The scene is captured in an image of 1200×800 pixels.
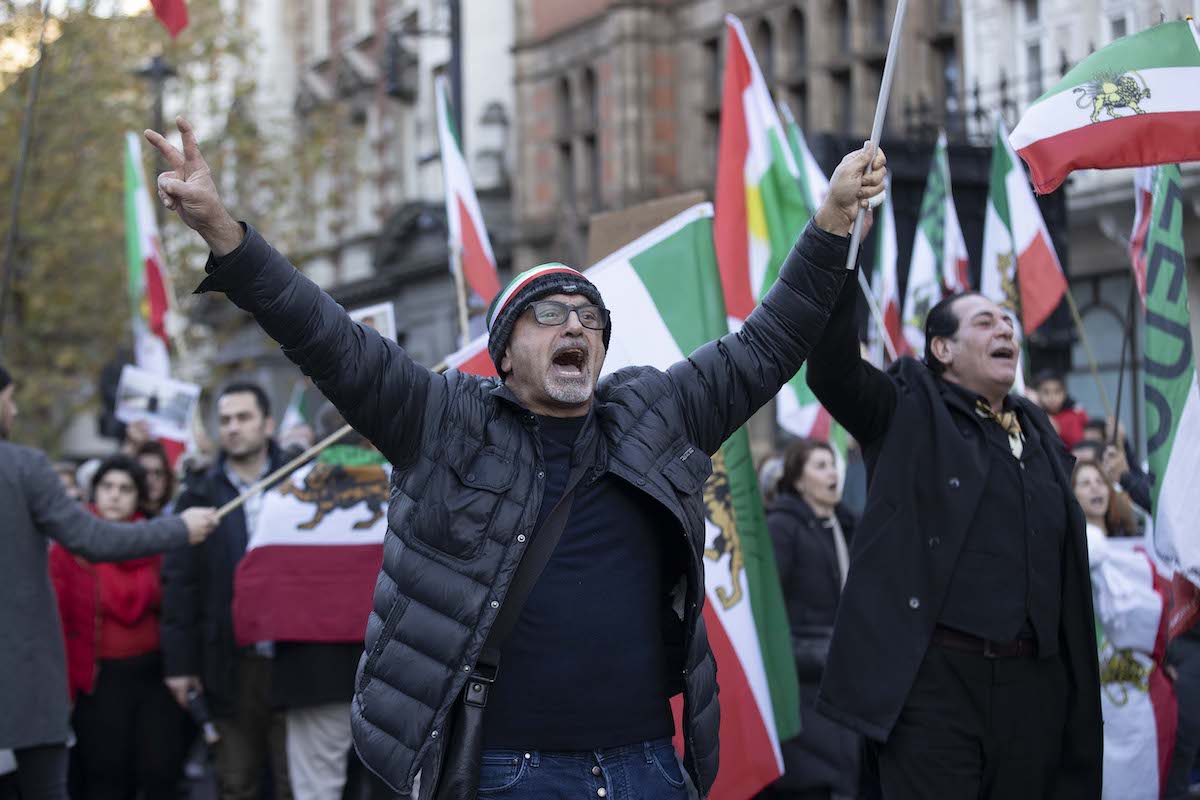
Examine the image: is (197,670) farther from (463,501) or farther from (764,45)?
(764,45)

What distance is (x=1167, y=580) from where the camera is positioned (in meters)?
6.64

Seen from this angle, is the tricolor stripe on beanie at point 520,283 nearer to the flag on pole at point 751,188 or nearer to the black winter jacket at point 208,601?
the flag on pole at point 751,188

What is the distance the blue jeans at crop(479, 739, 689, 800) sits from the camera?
3.75 meters

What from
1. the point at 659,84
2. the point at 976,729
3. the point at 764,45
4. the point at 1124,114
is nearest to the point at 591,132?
the point at 659,84

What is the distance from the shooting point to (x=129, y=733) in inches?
302

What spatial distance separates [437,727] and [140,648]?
4.42m

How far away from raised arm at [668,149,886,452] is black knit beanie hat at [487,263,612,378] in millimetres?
313

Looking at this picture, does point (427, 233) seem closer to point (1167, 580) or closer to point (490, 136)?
point (490, 136)

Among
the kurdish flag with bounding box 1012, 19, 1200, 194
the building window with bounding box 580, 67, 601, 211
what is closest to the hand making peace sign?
the kurdish flag with bounding box 1012, 19, 1200, 194

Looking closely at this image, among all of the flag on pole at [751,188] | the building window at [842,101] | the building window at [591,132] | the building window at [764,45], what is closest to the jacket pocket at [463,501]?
the flag on pole at [751,188]

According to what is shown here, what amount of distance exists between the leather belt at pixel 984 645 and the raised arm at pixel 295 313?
176cm

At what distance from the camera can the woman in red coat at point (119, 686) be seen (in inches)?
295

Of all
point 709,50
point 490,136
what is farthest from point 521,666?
point 490,136

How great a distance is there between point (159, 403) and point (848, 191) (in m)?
8.20
